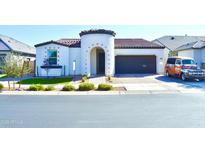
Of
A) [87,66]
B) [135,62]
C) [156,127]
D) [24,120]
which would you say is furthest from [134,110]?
[135,62]

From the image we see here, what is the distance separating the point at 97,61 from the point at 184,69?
33.7 ft

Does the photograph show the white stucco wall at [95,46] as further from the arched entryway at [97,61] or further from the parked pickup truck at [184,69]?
the parked pickup truck at [184,69]

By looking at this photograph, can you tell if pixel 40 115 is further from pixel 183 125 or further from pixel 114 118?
pixel 183 125

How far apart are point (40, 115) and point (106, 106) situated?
291 centimetres

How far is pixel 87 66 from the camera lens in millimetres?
23141

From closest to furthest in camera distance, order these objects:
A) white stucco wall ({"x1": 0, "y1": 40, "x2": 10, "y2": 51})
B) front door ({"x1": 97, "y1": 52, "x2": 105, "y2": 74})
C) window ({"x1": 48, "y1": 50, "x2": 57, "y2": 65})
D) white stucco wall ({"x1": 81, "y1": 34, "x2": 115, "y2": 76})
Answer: white stucco wall ({"x1": 81, "y1": 34, "x2": 115, "y2": 76})
window ({"x1": 48, "y1": 50, "x2": 57, "y2": 65})
front door ({"x1": 97, "y1": 52, "x2": 105, "y2": 74})
white stucco wall ({"x1": 0, "y1": 40, "x2": 10, "y2": 51})

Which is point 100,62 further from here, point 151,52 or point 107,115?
point 107,115

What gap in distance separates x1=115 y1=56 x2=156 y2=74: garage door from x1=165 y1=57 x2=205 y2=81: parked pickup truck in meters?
3.74

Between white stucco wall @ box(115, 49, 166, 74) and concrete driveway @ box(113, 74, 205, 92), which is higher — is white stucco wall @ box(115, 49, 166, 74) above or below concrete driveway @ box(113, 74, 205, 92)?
above

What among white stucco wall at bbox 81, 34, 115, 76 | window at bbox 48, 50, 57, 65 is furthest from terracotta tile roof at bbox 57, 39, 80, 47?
window at bbox 48, 50, 57, 65

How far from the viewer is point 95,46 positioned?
23000 mm

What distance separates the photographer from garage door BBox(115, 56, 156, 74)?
1043 inches

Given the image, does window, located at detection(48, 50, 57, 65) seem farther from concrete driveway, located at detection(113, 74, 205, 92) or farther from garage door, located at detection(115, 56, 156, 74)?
concrete driveway, located at detection(113, 74, 205, 92)

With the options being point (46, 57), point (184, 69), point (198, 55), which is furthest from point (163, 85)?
point (198, 55)
